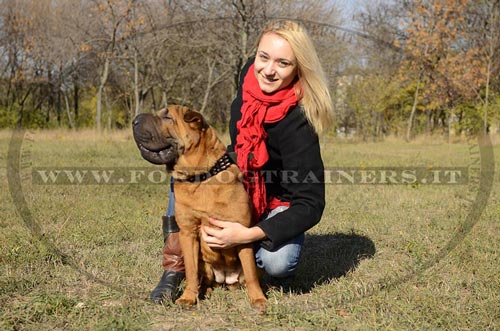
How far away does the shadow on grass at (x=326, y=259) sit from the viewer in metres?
3.57

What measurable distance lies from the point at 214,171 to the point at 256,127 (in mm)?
435

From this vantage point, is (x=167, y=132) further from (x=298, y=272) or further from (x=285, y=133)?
(x=298, y=272)

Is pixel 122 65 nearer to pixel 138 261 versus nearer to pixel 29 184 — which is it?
pixel 29 184

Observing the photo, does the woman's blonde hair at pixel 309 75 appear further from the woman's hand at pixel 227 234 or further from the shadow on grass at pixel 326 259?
the shadow on grass at pixel 326 259

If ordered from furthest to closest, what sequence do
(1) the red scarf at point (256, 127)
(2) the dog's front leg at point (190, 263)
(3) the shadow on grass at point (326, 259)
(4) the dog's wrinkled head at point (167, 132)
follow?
1. (3) the shadow on grass at point (326, 259)
2. (1) the red scarf at point (256, 127)
3. (2) the dog's front leg at point (190, 263)
4. (4) the dog's wrinkled head at point (167, 132)

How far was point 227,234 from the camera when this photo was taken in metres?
2.75

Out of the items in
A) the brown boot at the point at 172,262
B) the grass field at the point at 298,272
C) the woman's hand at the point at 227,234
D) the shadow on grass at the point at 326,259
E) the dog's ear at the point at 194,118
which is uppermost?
the dog's ear at the point at 194,118

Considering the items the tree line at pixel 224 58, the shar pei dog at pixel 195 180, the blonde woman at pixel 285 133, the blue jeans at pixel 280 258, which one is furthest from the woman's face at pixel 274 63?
the tree line at pixel 224 58

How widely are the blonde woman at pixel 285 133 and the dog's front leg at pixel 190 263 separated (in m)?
0.13

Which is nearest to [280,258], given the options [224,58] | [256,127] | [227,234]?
[227,234]

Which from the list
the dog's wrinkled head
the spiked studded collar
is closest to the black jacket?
the spiked studded collar

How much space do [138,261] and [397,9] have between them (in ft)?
61.9

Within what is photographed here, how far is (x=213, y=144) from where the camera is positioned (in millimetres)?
2914

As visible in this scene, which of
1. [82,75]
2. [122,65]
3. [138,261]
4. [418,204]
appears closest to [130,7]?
[122,65]
